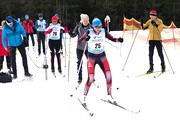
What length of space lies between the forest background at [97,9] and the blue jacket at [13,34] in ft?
114

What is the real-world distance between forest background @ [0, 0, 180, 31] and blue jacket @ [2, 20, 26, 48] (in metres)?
34.8

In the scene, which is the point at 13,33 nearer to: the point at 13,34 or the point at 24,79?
the point at 13,34

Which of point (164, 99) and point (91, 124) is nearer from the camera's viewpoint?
point (91, 124)

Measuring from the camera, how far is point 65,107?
6590 millimetres

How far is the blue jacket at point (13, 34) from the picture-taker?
9281 mm

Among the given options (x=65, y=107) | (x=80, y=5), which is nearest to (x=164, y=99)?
(x=65, y=107)

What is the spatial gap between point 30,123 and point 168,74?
17.9 ft

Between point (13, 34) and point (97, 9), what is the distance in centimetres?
3835

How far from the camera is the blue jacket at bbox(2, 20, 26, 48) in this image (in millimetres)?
9281

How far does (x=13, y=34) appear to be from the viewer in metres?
9.31

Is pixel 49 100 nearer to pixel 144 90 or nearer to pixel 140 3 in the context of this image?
pixel 144 90

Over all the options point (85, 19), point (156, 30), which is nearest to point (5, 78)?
point (85, 19)

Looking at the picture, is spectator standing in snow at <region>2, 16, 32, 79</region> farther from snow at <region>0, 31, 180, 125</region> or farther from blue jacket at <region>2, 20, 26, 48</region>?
snow at <region>0, 31, 180, 125</region>

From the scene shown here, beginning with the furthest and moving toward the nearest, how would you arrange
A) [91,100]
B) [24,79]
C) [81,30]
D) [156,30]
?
[156,30] → [24,79] → [81,30] → [91,100]
